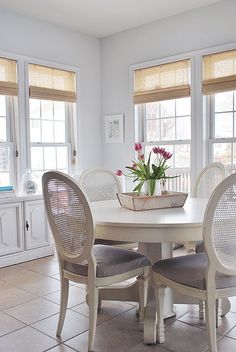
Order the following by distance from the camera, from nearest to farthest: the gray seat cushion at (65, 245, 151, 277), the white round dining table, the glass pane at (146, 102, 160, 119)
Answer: the white round dining table < the gray seat cushion at (65, 245, 151, 277) < the glass pane at (146, 102, 160, 119)

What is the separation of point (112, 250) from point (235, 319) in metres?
0.95

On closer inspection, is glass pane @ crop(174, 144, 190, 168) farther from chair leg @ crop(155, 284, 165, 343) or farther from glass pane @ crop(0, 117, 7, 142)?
chair leg @ crop(155, 284, 165, 343)

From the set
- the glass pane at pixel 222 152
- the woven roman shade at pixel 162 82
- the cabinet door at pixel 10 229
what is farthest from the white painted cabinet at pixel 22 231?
the glass pane at pixel 222 152

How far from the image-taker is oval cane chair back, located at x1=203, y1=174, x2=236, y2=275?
1.82m

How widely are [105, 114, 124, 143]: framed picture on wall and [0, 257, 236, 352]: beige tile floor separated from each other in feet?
7.79

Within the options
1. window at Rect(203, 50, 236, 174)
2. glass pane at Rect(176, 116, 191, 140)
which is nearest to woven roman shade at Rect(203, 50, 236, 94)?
window at Rect(203, 50, 236, 174)

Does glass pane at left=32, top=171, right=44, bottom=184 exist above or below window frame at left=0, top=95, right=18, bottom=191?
below

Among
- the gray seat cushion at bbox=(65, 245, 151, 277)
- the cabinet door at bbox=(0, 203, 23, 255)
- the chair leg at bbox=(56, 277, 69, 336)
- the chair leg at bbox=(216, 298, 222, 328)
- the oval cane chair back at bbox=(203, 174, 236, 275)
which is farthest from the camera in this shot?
the cabinet door at bbox=(0, 203, 23, 255)

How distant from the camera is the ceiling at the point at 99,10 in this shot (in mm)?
3953

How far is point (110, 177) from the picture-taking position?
3.39m

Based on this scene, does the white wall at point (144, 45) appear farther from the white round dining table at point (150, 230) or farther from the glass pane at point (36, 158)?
the white round dining table at point (150, 230)

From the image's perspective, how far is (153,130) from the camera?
4.74 meters

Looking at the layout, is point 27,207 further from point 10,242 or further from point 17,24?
point 17,24

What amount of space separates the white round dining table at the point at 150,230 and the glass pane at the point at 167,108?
2034 millimetres
